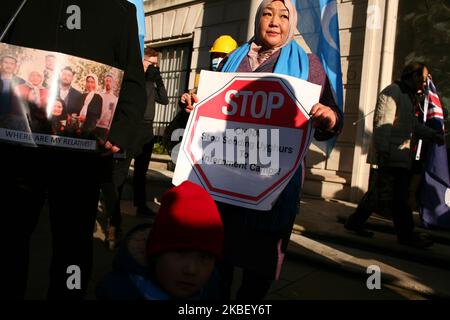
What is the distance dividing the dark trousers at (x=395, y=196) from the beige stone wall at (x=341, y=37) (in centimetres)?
253

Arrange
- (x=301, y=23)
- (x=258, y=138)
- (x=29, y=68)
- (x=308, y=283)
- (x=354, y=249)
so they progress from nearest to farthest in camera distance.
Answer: (x=29, y=68) < (x=258, y=138) < (x=308, y=283) < (x=301, y=23) < (x=354, y=249)

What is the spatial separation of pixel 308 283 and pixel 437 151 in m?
2.34

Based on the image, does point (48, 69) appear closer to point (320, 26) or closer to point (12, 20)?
point (12, 20)

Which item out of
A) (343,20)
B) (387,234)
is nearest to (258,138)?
(387,234)

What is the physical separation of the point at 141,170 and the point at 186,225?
363 cm

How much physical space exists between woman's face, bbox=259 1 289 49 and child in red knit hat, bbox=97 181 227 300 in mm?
Answer: 960

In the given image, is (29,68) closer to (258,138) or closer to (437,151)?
(258,138)

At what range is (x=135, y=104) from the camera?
1916 mm

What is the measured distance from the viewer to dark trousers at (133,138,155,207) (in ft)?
15.3

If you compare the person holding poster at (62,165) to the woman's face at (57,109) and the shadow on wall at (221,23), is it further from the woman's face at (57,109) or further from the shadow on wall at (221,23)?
the shadow on wall at (221,23)

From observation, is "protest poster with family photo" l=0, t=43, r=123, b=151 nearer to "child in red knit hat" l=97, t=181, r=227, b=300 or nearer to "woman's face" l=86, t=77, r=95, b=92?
"woman's face" l=86, t=77, r=95, b=92

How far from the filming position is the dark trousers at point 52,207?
1.67 meters

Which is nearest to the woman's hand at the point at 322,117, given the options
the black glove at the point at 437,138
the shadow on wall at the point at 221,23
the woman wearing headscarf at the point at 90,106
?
the woman wearing headscarf at the point at 90,106

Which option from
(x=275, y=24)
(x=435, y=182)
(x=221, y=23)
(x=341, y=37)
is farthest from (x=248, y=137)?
(x=221, y=23)
